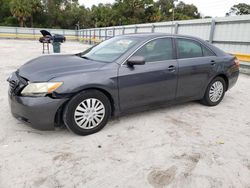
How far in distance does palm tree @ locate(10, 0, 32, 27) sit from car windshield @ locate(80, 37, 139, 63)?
41515 millimetres

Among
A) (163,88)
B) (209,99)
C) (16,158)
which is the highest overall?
(163,88)

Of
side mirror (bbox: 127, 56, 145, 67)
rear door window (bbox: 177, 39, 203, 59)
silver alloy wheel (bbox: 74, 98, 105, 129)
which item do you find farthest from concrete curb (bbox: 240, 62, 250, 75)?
silver alloy wheel (bbox: 74, 98, 105, 129)

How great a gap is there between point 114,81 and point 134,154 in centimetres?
106

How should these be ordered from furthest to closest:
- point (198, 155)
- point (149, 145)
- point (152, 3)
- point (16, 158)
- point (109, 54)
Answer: point (152, 3)
point (109, 54)
point (149, 145)
point (198, 155)
point (16, 158)

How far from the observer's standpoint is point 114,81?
10.1ft

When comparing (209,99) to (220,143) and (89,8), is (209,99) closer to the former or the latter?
(220,143)

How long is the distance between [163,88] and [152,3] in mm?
44152

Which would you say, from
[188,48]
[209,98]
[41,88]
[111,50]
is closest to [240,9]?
[209,98]

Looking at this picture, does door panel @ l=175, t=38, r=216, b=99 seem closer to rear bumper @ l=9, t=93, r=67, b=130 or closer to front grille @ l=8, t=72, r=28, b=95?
rear bumper @ l=9, t=93, r=67, b=130

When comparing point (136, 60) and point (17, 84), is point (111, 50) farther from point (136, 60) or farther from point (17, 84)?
point (17, 84)

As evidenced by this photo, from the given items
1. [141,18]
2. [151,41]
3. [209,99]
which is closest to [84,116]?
[151,41]

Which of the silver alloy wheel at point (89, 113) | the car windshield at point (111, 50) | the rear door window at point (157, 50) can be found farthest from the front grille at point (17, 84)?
the rear door window at point (157, 50)

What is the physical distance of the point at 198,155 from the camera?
268 centimetres

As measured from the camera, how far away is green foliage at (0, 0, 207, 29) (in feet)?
132
